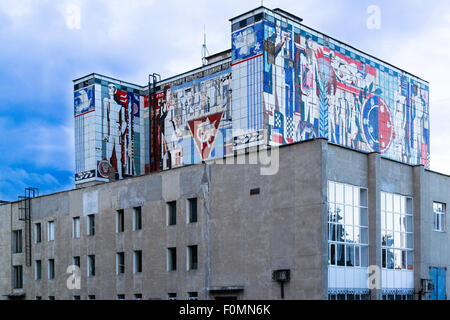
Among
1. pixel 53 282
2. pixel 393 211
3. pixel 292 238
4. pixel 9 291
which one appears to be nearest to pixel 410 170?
pixel 393 211

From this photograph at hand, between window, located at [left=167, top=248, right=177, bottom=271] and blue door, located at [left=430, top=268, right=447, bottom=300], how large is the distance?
639 inches

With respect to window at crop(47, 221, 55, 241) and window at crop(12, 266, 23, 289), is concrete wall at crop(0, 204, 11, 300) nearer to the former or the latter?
window at crop(12, 266, 23, 289)

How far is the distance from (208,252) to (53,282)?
16160mm

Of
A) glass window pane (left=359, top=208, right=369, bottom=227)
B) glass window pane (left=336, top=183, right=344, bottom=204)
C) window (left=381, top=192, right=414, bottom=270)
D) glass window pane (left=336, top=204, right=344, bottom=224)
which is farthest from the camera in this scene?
window (left=381, top=192, right=414, bottom=270)

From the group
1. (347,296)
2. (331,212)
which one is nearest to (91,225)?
(331,212)

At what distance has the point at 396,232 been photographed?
1426 inches

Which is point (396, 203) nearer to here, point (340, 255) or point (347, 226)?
point (347, 226)

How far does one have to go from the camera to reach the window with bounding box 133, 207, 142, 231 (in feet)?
135

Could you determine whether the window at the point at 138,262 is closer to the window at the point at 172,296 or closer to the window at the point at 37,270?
the window at the point at 172,296

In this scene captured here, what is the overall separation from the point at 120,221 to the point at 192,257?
24.2ft

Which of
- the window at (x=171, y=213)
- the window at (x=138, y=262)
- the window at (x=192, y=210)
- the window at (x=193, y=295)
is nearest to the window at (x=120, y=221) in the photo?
the window at (x=138, y=262)

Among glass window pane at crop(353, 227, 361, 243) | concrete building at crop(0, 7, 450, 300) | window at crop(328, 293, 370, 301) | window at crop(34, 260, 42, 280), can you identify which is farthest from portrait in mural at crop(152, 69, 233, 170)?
window at crop(328, 293, 370, 301)

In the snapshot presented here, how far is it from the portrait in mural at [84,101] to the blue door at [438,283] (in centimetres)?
3770

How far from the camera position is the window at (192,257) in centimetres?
3744
